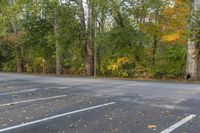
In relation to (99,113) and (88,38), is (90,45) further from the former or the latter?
(99,113)

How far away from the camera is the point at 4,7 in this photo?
93.5 feet

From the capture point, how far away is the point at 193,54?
2158 cm

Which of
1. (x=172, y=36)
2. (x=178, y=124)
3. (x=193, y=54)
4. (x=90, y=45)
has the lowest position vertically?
(x=178, y=124)

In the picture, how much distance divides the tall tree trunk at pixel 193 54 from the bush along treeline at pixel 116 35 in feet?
3.54

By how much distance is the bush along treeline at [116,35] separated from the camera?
24.5 m

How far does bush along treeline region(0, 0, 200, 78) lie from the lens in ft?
80.5

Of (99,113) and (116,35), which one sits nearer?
(99,113)

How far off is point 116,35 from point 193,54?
19.8 ft

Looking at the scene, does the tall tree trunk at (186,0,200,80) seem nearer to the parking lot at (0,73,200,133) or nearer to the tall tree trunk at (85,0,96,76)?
the tall tree trunk at (85,0,96,76)

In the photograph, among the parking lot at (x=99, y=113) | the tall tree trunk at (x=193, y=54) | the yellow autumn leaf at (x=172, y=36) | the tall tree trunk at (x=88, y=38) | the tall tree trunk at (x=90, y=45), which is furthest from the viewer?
the tall tree trunk at (x=88, y=38)

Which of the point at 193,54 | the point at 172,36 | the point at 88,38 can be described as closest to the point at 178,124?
the point at 193,54

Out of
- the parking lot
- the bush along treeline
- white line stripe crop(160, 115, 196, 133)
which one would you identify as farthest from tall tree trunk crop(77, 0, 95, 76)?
white line stripe crop(160, 115, 196, 133)

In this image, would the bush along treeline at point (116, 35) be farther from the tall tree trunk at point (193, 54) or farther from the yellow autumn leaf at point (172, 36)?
the tall tree trunk at point (193, 54)

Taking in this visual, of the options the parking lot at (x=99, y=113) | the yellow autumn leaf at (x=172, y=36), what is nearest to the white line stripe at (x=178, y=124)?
the parking lot at (x=99, y=113)
